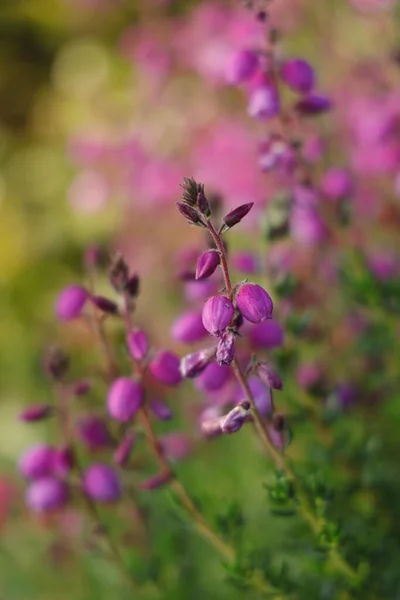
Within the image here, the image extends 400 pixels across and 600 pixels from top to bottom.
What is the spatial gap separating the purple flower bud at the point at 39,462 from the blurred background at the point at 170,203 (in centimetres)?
22

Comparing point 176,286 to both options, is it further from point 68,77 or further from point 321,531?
point 68,77

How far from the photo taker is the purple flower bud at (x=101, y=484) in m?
1.16

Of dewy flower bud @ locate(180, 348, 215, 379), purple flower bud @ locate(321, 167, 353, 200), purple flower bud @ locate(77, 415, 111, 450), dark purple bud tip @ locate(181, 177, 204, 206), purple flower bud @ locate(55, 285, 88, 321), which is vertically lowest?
dewy flower bud @ locate(180, 348, 215, 379)

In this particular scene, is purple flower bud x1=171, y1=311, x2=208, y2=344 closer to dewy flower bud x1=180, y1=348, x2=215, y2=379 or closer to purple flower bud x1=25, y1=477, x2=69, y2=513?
dewy flower bud x1=180, y1=348, x2=215, y2=379

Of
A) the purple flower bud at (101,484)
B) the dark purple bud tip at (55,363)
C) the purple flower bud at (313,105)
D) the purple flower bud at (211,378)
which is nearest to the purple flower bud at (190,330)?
the purple flower bud at (211,378)

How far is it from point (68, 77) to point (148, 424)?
342 cm

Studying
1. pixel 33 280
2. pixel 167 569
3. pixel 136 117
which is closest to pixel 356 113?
pixel 167 569

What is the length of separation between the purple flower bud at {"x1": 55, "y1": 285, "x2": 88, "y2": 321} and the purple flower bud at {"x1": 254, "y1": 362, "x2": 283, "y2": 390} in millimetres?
293

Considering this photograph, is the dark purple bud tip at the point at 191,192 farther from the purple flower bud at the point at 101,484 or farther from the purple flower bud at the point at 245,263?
the purple flower bud at the point at 101,484

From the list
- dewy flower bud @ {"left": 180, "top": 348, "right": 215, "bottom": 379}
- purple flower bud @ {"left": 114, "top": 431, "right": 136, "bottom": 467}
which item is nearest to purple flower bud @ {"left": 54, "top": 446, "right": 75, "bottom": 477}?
purple flower bud @ {"left": 114, "top": 431, "right": 136, "bottom": 467}

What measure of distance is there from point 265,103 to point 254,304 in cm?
44

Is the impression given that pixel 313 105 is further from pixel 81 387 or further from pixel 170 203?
pixel 170 203

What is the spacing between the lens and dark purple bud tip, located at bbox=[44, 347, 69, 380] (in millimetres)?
1058

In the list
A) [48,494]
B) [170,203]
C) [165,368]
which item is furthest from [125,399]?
[170,203]
